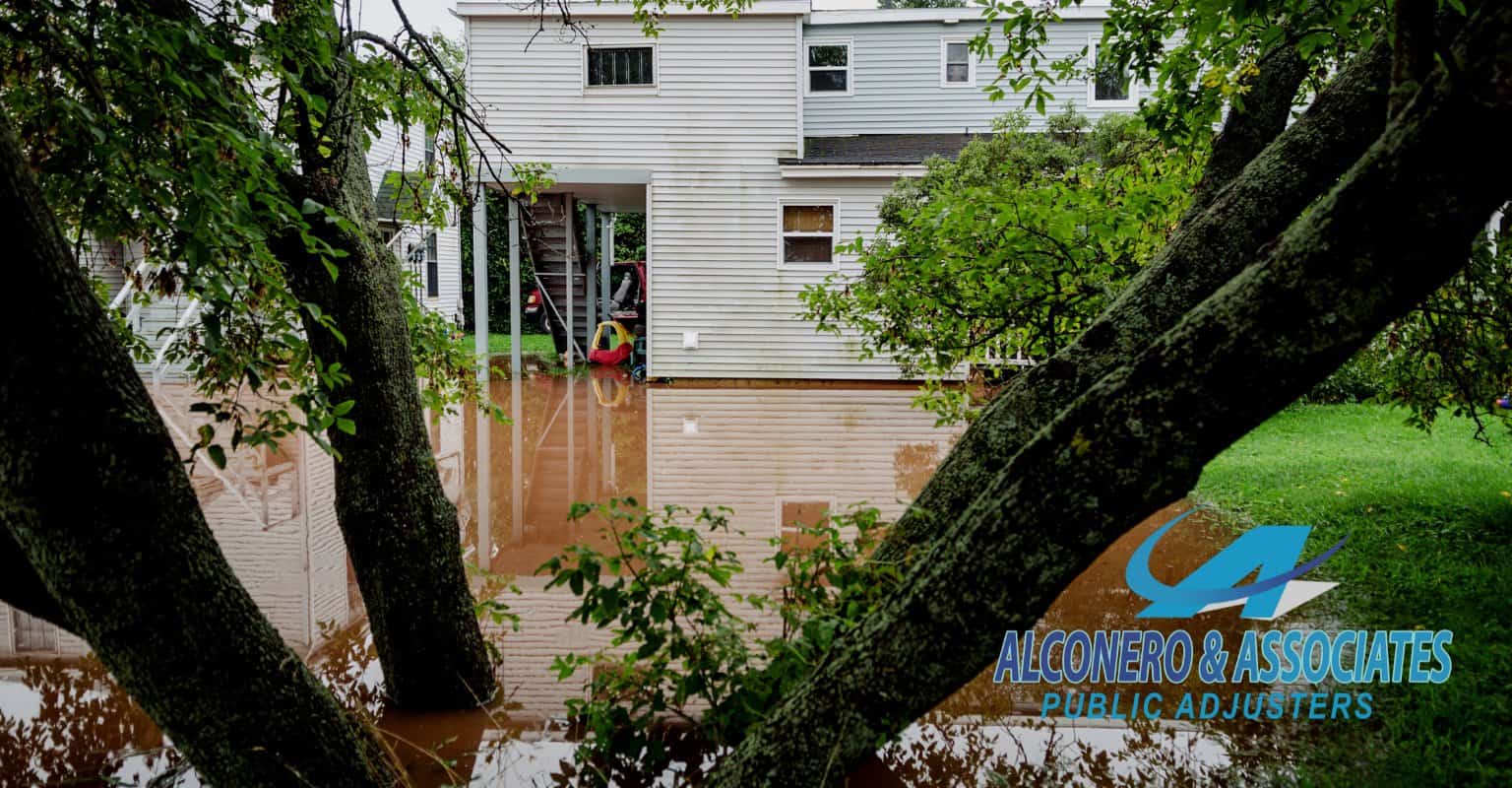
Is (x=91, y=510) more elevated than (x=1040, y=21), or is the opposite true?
(x=1040, y=21)

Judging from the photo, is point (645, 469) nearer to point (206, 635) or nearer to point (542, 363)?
point (206, 635)

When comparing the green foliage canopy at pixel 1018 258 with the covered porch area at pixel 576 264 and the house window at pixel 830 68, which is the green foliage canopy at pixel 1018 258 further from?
the house window at pixel 830 68

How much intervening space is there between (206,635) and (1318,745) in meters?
3.59

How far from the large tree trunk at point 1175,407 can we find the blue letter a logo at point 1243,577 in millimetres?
3430

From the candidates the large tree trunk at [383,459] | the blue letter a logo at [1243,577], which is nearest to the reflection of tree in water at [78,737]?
the large tree trunk at [383,459]

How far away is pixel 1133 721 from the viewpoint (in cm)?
390

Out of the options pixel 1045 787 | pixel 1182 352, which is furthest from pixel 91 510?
pixel 1045 787

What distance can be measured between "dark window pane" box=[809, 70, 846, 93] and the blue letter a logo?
40.5ft

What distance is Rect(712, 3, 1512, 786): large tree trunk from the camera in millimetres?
1639

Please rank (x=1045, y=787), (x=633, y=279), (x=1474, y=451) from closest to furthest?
(x=1045, y=787) < (x=1474, y=451) < (x=633, y=279)

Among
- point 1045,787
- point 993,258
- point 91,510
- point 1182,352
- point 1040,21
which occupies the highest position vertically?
point 1040,21

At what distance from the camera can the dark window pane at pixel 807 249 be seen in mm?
15414

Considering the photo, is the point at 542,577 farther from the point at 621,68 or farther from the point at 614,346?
the point at 614,346

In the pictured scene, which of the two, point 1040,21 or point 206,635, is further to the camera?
point 1040,21
